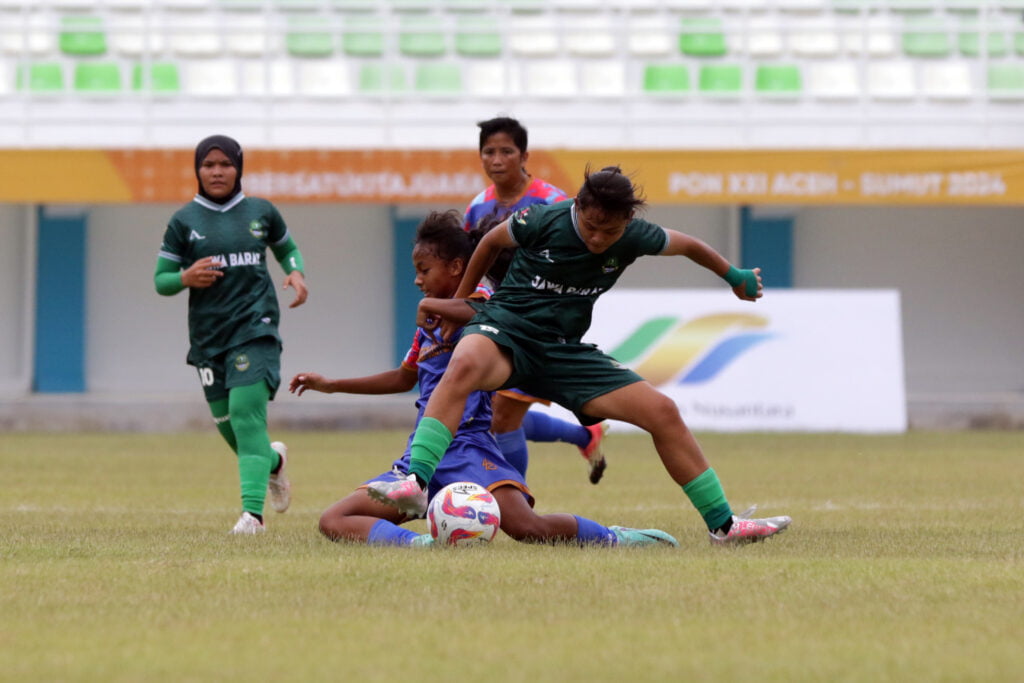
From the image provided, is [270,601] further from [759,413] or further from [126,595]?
[759,413]

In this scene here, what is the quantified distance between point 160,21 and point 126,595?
21319 millimetres

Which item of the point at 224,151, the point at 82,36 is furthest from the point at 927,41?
the point at 224,151

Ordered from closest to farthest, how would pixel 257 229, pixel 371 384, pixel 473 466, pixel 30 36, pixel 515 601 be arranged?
pixel 515 601 < pixel 473 466 < pixel 371 384 < pixel 257 229 < pixel 30 36

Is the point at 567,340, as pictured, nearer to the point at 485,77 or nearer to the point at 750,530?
the point at 750,530

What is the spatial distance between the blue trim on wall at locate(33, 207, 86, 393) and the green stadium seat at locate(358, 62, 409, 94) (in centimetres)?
484

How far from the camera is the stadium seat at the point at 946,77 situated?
24.8m

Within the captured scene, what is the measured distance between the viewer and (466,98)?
23.7 metres

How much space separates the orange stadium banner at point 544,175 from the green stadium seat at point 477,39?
358 cm

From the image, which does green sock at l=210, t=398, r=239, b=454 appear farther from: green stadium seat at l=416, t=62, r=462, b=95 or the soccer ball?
green stadium seat at l=416, t=62, r=462, b=95

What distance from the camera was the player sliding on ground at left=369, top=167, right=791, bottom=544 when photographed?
624cm

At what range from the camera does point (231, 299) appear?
770cm

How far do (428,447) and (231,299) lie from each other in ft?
6.54

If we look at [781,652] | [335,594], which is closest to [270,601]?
[335,594]

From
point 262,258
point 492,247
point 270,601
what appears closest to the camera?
point 270,601
